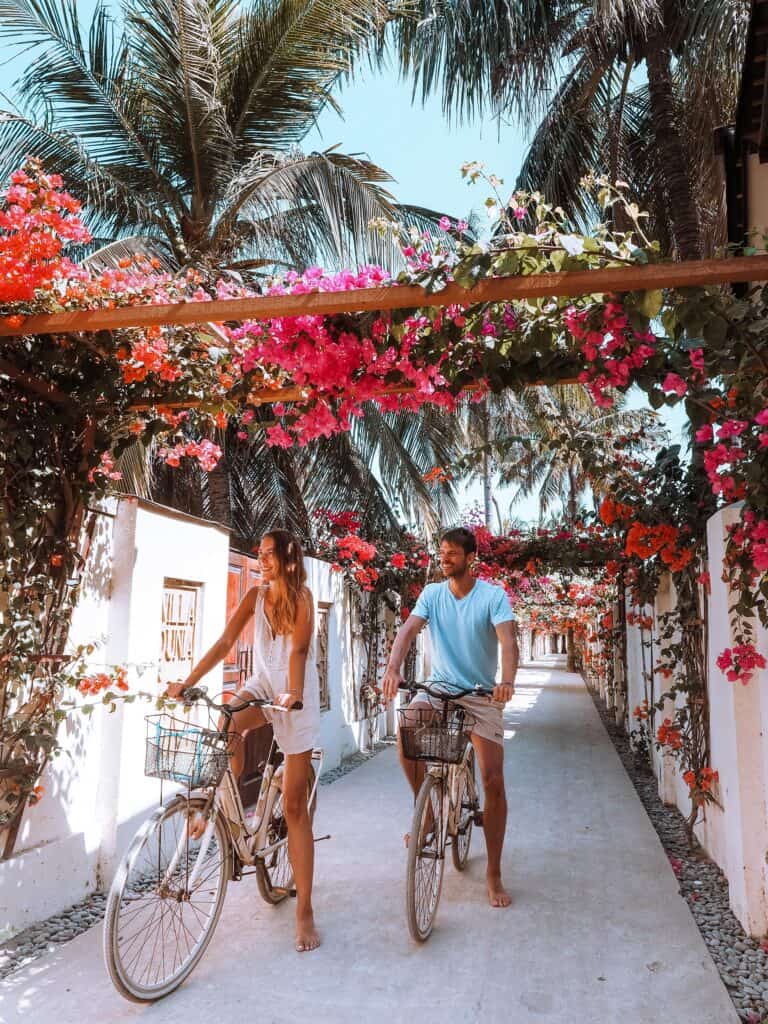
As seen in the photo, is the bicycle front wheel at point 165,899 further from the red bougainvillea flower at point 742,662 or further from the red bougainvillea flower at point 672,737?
the red bougainvillea flower at point 672,737

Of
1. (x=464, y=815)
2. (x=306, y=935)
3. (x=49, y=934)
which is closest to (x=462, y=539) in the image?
(x=464, y=815)

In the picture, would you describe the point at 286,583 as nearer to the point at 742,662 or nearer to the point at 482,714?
the point at 482,714

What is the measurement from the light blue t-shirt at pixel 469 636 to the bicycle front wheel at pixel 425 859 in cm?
56

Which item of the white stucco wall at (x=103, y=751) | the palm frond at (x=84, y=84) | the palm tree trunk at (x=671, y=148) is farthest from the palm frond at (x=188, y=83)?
the white stucco wall at (x=103, y=751)

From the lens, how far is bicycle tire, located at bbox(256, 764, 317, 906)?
11.5 ft

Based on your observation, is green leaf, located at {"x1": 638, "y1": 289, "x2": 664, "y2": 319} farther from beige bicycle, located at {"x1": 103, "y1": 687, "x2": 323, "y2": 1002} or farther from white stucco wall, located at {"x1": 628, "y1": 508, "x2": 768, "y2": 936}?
beige bicycle, located at {"x1": 103, "y1": 687, "x2": 323, "y2": 1002}

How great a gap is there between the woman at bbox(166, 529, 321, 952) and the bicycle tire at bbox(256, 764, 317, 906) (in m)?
0.16

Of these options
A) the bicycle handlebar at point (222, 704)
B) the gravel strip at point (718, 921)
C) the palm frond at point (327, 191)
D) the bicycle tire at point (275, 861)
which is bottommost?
the gravel strip at point (718, 921)

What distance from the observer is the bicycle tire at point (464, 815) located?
4.12 metres

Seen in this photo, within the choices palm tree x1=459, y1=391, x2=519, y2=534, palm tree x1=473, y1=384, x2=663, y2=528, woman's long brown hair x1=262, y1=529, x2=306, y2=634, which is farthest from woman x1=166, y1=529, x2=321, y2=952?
palm tree x1=459, y1=391, x2=519, y2=534

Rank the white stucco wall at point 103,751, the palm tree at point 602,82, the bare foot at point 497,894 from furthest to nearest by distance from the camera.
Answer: the palm tree at point 602,82 < the bare foot at point 497,894 < the white stucco wall at point 103,751

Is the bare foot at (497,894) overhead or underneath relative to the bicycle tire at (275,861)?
underneath

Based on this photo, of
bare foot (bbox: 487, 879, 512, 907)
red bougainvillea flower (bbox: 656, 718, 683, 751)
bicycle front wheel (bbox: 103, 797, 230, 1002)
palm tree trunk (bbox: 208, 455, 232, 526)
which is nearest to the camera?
bicycle front wheel (bbox: 103, 797, 230, 1002)

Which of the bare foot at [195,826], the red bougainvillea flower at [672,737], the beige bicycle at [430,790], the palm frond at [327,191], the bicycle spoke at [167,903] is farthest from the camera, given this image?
the palm frond at [327,191]
